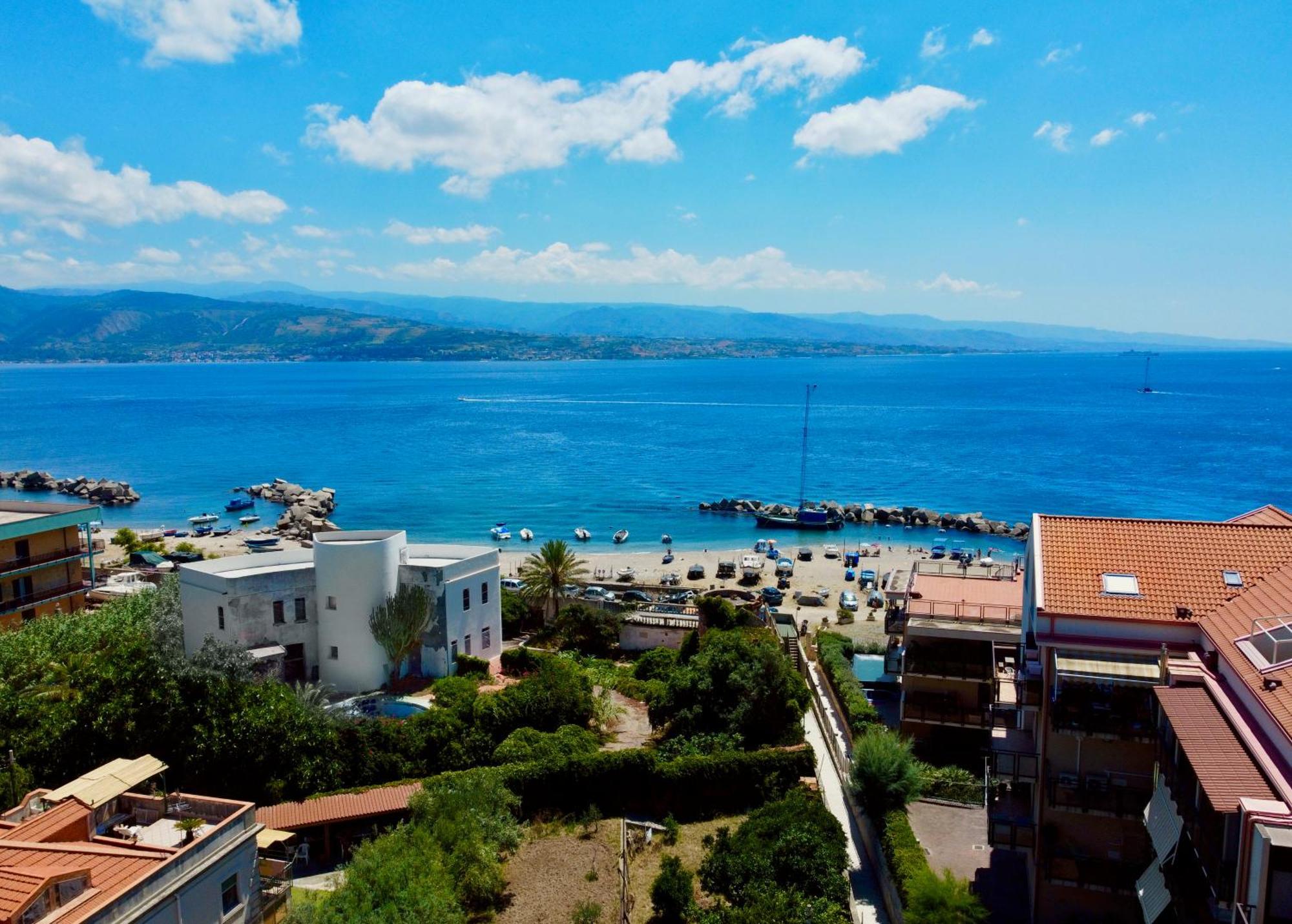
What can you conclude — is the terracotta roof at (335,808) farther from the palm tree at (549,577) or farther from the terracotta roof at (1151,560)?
the palm tree at (549,577)

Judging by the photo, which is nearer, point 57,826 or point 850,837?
point 57,826

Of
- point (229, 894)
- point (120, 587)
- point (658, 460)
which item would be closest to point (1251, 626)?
point (229, 894)

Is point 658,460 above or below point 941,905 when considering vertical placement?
below

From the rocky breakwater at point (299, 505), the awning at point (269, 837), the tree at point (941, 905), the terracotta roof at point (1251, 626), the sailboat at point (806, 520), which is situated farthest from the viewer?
the sailboat at point (806, 520)

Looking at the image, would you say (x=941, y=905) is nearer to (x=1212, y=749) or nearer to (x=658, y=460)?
(x=1212, y=749)

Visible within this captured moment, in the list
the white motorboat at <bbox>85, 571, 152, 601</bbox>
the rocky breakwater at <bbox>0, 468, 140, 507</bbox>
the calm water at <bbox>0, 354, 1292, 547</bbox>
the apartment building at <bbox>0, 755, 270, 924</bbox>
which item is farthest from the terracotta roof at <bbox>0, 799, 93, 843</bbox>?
the rocky breakwater at <bbox>0, 468, 140, 507</bbox>

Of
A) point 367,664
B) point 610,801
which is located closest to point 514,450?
point 367,664

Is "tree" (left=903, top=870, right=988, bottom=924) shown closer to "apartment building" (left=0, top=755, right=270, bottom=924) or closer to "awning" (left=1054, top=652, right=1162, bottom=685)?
"awning" (left=1054, top=652, right=1162, bottom=685)

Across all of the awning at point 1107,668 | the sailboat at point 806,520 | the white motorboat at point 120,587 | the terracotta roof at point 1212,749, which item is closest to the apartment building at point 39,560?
the white motorboat at point 120,587
